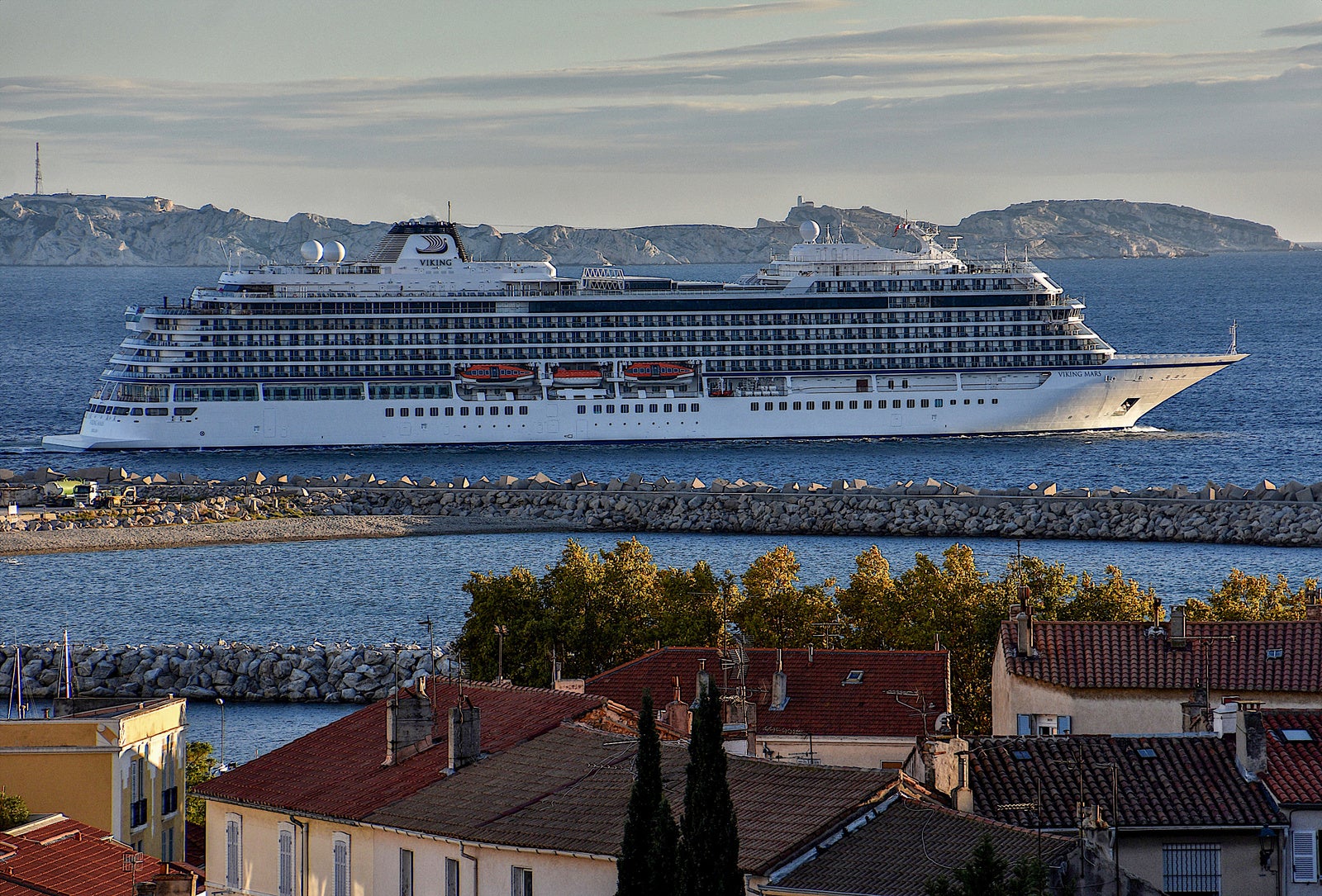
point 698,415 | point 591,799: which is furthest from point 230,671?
point 698,415

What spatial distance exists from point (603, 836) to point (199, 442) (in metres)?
Result: 67.1

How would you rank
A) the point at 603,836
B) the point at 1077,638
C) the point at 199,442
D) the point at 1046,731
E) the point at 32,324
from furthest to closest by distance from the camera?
the point at 32,324, the point at 199,442, the point at 1077,638, the point at 1046,731, the point at 603,836

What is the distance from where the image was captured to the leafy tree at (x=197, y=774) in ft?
75.6

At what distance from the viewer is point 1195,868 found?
16.1 metres

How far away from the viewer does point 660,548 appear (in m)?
55.3

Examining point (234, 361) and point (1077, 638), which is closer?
point (1077, 638)

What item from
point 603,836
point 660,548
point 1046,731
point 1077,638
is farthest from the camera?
point 660,548

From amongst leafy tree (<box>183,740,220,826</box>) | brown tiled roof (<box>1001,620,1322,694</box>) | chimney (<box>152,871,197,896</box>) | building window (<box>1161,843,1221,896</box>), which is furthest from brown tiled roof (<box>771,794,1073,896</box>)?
leafy tree (<box>183,740,220,826</box>)

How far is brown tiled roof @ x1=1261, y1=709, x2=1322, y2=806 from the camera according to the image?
16.3 meters

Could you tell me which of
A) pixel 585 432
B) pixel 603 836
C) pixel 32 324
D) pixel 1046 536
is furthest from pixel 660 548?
pixel 32 324

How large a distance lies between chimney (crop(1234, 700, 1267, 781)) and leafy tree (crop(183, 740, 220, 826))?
11.1 metres

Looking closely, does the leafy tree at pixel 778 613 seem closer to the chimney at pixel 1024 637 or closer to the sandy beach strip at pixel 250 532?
the chimney at pixel 1024 637

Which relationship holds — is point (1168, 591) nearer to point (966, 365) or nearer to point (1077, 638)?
point (1077, 638)

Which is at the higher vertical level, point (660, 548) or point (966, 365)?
point (966, 365)
